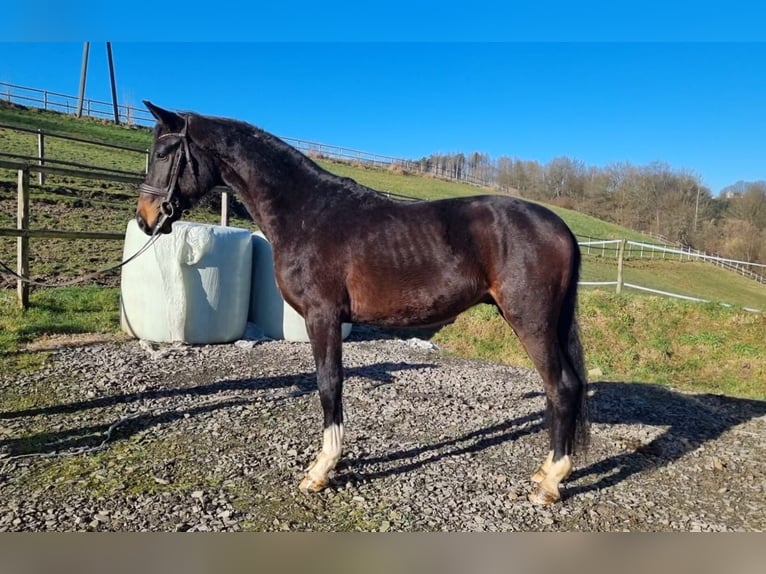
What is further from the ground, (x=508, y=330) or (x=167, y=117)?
(x=167, y=117)

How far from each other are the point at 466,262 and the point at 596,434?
239cm

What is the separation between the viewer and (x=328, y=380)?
3287mm

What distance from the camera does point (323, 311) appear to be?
→ 10.6 feet

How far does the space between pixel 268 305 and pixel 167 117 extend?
14.4ft

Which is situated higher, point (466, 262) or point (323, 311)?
point (466, 262)

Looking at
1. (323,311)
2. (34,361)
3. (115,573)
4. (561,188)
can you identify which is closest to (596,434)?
(323,311)

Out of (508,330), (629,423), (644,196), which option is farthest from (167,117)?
(644,196)

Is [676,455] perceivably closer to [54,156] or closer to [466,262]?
[466,262]

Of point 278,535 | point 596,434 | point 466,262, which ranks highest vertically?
point 466,262

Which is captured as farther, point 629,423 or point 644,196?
point 644,196

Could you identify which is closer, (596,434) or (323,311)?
(323,311)

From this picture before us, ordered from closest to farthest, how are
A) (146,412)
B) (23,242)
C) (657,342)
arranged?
(146,412), (23,242), (657,342)

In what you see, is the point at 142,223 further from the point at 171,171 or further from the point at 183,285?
the point at 183,285

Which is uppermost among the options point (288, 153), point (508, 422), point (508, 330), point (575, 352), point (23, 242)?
point (288, 153)
